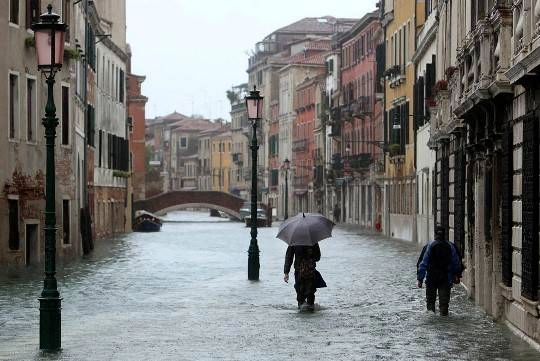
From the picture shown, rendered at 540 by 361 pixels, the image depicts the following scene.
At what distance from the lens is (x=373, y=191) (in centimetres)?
8106

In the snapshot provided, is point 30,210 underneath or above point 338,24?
underneath

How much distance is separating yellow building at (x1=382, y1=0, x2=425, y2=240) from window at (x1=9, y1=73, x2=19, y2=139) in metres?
21.1

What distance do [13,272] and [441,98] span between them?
10598 mm

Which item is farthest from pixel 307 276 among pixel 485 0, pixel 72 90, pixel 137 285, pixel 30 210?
pixel 72 90

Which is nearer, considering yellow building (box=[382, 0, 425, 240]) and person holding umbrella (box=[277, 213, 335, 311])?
person holding umbrella (box=[277, 213, 335, 311])

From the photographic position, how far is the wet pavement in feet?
54.3

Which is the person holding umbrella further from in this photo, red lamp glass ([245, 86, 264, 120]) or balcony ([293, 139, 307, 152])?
balcony ([293, 139, 307, 152])

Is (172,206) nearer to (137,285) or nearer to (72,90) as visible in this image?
(72,90)

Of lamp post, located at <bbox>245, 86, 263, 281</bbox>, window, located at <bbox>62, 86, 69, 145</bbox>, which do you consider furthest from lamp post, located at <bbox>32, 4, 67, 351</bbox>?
window, located at <bbox>62, 86, 69, 145</bbox>

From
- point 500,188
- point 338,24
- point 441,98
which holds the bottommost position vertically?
point 500,188

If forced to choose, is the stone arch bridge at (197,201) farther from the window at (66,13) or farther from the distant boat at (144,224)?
the window at (66,13)

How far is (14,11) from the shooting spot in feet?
120

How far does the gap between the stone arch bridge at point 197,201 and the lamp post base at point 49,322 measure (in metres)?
97.1

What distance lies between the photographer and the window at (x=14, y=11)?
36.1 metres
